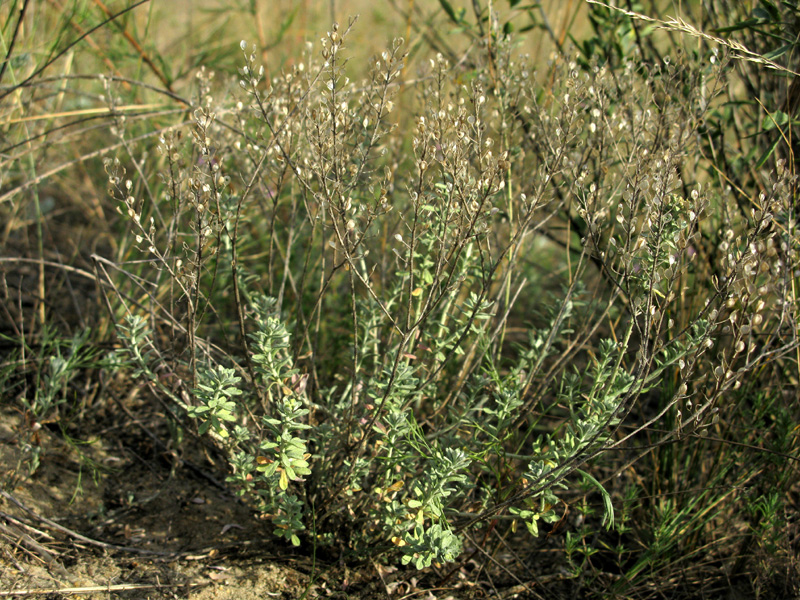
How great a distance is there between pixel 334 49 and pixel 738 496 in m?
1.88

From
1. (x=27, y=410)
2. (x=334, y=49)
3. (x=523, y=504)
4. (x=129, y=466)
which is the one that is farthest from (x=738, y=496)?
(x=27, y=410)

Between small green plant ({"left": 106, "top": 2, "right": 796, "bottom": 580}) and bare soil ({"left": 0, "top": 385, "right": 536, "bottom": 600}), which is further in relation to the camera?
bare soil ({"left": 0, "top": 385, "right": 536, "bottom": 600})

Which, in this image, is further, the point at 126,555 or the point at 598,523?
the point at 598,523

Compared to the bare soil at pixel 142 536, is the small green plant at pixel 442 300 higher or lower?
higher

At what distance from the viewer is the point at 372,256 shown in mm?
3004

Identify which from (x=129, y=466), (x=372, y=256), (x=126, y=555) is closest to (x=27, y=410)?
(x=129, y=466)

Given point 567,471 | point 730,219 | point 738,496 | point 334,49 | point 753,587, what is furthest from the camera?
point 738,496

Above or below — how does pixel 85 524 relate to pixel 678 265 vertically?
below

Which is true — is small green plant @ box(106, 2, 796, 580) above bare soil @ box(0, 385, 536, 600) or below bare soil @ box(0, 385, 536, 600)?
above

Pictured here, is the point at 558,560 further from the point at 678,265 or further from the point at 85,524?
the point at 85,524

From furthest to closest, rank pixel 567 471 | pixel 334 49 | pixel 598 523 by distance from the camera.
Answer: pixel 598 523
pixel 567 471
pixel 334 49

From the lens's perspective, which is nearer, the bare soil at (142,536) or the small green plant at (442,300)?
the small green plant at (442,300)

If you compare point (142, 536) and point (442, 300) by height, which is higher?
point (442, 300)

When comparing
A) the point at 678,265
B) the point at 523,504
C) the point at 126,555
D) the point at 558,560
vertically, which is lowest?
the point at 558,560
